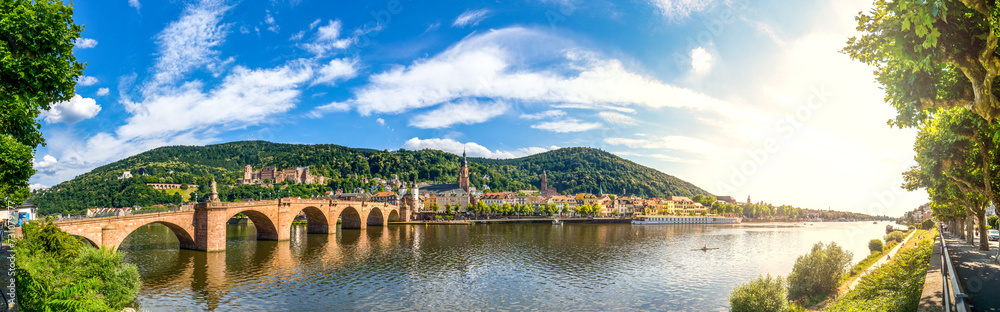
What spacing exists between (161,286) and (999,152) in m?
35.9

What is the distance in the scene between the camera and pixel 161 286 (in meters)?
26.5

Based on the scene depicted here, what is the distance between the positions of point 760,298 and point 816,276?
24.3 feet

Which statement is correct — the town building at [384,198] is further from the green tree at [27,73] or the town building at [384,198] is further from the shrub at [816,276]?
the green tree at [27,73]

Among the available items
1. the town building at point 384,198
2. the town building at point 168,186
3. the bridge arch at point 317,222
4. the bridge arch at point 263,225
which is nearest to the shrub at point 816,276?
the bridge arch at point 263,225

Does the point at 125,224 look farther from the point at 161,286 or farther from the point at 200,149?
the point at 200,149

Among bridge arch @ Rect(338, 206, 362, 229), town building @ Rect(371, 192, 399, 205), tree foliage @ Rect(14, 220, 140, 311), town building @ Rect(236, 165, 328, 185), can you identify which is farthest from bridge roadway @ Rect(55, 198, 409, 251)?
town building @ Rect(236, 165, 328, 185)

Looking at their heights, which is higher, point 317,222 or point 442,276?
point 317,222

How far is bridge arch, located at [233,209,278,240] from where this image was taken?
49.4 m

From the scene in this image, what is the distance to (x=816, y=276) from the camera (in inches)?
931

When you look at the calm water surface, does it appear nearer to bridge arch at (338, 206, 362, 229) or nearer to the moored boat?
bridge arch at (338, 206, 362, 229)

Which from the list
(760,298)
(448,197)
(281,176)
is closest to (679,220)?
(448,197)

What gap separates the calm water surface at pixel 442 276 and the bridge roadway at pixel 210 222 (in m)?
1.75

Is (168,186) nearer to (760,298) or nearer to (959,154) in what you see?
(760,298)

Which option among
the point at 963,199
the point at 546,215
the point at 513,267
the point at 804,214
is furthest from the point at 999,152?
the point at 804,214
